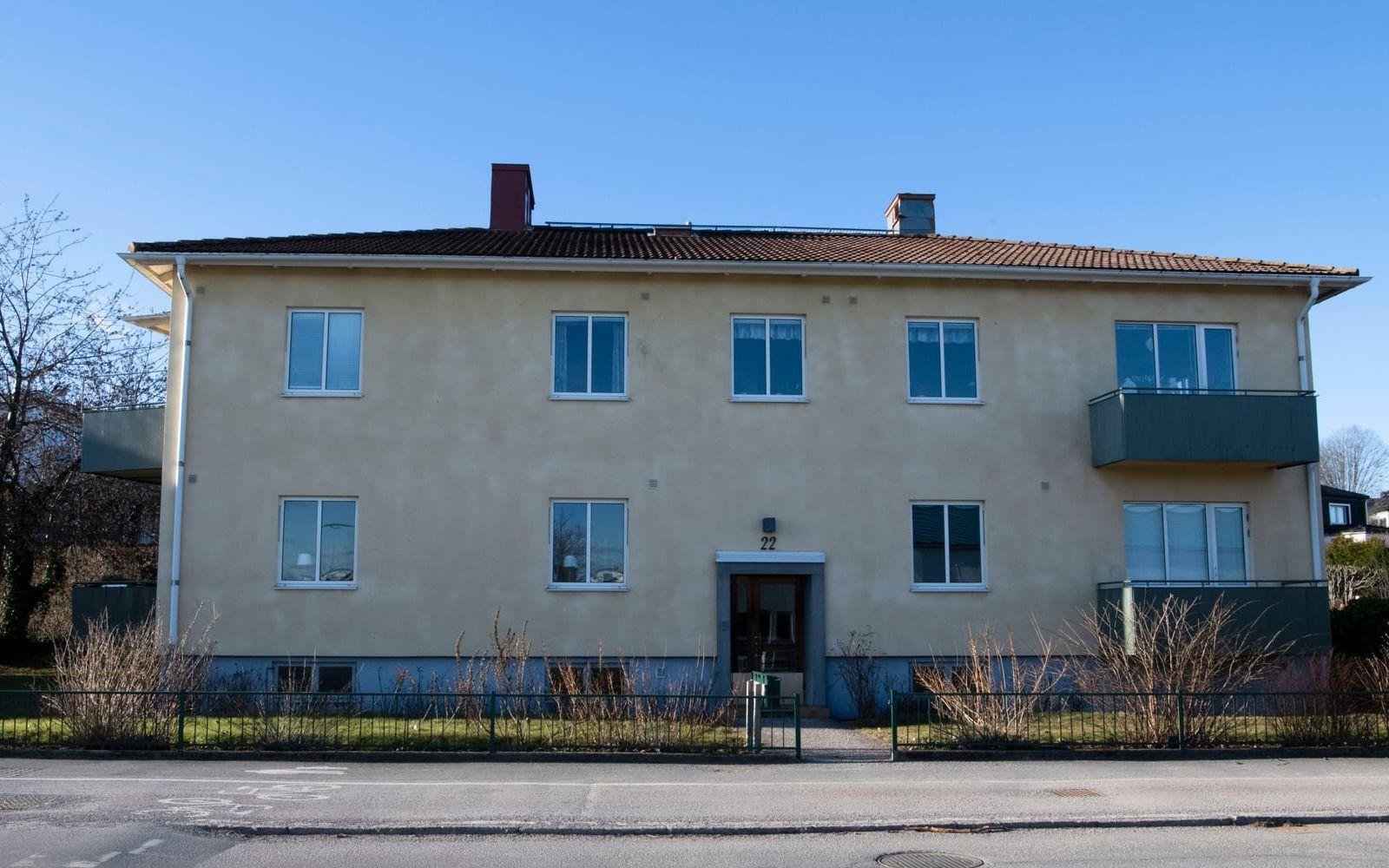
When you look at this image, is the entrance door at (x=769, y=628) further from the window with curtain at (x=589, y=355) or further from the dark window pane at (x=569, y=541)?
the window with curtain at (x=589, y=355)

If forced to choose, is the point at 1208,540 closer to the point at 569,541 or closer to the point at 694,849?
the point at 569,541

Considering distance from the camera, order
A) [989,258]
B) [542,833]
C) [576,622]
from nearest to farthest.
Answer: [542,833]
[576,622]
[989,258]

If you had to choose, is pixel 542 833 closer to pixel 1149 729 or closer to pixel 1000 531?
pixel 1149 729

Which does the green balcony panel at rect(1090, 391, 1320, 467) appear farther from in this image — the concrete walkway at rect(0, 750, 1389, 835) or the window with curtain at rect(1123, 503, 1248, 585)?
the concrete walkway at rect(0, 750, 1389, 835)

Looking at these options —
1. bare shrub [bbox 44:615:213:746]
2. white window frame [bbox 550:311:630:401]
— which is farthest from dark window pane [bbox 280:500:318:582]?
white window frame [bbox 550:311:630:401]

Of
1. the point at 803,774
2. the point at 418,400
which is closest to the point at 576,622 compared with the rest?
the point at 418,400

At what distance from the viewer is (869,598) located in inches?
796

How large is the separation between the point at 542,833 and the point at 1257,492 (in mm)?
15173

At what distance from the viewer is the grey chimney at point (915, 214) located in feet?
90.3

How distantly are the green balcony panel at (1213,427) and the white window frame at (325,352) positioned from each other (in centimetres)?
1229

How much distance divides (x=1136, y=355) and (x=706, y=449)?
7629mm

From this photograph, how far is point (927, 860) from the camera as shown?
976 centimetres

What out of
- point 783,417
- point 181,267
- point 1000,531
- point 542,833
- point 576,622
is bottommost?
point 542,833

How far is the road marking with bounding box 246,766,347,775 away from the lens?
13.4m
